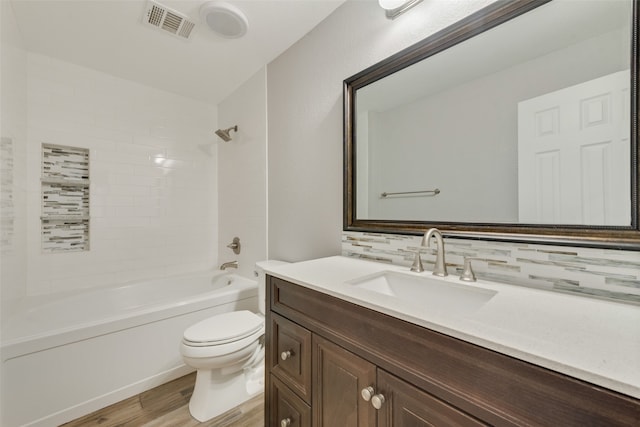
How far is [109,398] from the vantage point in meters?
1.51

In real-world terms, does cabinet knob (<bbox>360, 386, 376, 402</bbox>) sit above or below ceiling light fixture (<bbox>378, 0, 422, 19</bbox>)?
below

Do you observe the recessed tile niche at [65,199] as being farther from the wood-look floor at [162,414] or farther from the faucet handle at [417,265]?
the faucet handle at [417,265]

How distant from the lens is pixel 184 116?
2650 mm

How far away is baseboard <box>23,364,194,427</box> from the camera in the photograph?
53.3 inches

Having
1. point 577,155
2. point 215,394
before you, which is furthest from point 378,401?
point 215,394

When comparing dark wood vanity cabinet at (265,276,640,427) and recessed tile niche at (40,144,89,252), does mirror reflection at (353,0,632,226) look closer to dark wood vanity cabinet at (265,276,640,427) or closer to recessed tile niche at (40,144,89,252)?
dark wood vanity cabinet at (265,276,640,427)

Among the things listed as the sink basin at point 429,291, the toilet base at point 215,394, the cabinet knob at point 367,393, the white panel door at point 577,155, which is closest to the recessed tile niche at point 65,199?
the toilet base at point 215,394

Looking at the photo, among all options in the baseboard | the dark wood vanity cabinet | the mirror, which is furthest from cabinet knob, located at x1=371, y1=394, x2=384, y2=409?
the baseboard

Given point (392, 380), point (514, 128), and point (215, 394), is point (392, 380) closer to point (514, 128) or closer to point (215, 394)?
point (514, 128)

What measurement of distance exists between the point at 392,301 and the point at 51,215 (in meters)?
2.66

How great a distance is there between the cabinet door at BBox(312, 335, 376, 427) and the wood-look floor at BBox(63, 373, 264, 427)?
0.80 m

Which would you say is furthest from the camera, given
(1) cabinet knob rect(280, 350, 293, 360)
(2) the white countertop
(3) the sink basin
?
(1) cabinet knob rect(280, 350, 293, 360)

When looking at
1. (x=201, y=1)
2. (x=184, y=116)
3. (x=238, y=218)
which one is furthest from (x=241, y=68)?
(x=238, y=218)

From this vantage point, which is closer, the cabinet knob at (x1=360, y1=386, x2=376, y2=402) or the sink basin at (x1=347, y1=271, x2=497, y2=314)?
the cabinet knob at (x1=360, y1=386, x2=376, y2=402)
